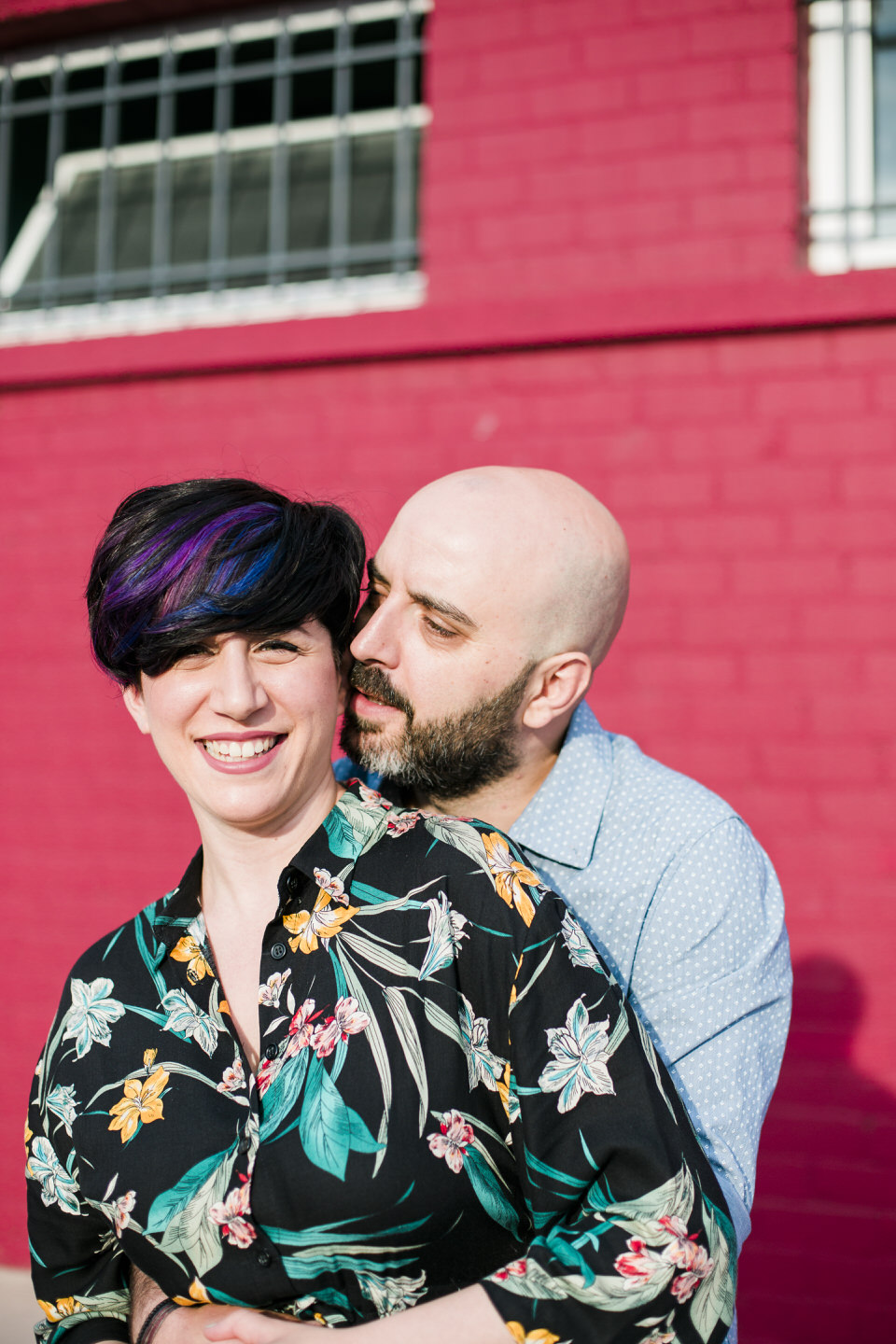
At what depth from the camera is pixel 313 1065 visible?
4.07ft

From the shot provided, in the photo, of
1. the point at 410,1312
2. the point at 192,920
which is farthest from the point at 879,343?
the point at 410,1312

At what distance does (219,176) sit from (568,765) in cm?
302

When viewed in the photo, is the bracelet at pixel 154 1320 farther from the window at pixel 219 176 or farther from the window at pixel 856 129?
the window at pixel 856 129

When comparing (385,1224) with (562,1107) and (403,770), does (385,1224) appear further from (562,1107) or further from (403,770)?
(403,770)

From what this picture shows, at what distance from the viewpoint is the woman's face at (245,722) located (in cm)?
141

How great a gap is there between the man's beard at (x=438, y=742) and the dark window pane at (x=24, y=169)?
3.65 meters

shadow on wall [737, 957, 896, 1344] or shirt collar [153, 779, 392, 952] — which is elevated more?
shirt collar [153, 779, 392, 952]

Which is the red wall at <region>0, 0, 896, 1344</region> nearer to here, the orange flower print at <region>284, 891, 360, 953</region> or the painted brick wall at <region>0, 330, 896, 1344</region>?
the painted brick wall at <region>0, 330, 896, 1344</region>

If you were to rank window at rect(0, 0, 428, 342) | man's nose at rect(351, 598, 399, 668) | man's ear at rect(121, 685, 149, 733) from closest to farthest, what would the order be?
man's ear at rect(121, 685, 149, 733) → man's nose at rect(351, 598, 399, 668) → window at rect(0, 0, 428, 342)

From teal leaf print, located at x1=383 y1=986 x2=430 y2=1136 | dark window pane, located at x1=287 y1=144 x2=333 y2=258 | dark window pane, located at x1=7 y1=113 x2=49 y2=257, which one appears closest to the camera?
teal leaf print, located at x1=383 y1=986 x2=430 y2=1136

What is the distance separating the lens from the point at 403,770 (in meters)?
1.80

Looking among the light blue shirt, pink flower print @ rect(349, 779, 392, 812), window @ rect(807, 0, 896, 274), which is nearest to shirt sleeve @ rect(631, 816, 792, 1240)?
the light blue shirt

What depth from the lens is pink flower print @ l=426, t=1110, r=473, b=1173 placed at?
1.19 meters

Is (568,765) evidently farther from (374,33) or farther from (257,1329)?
(374,33)
